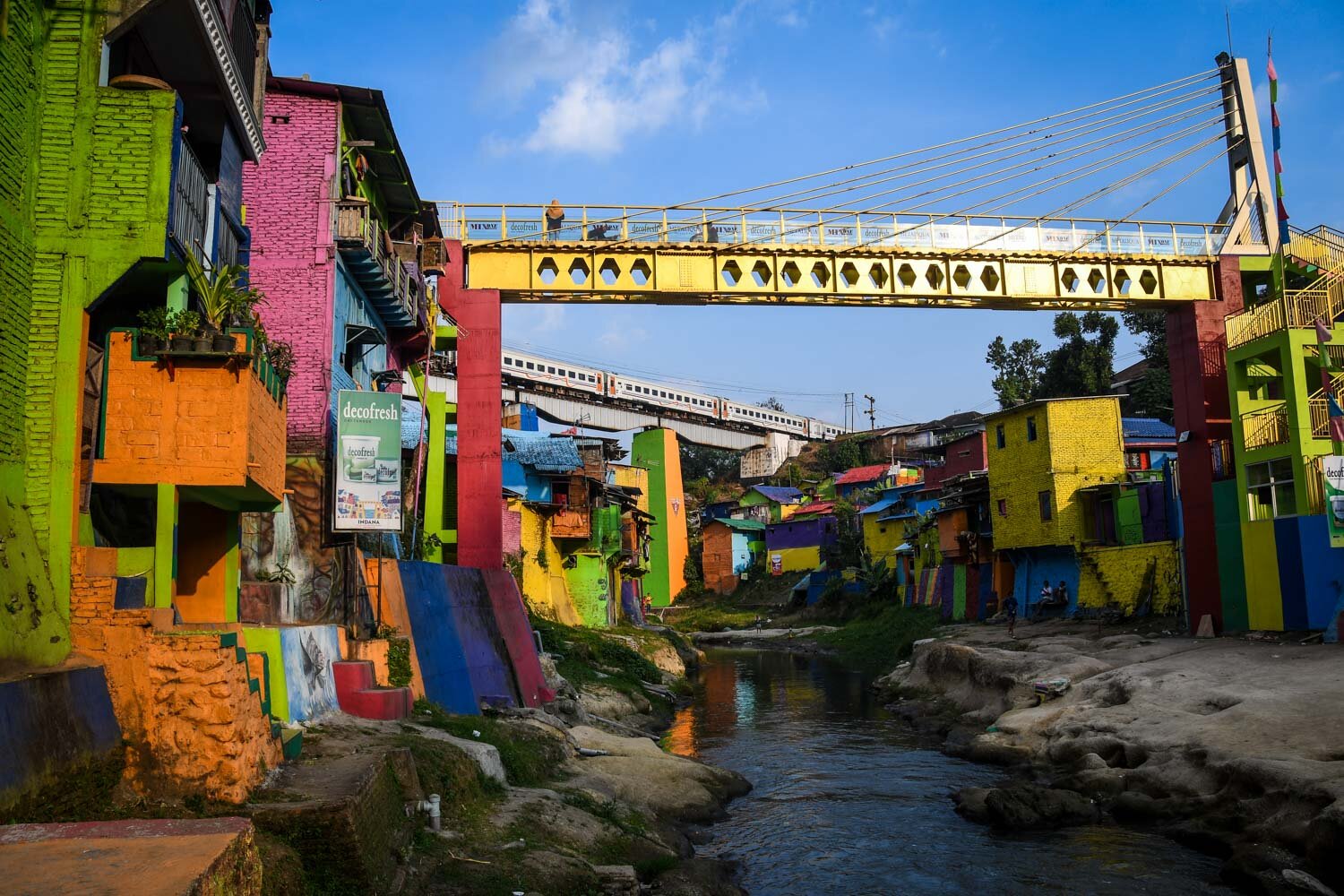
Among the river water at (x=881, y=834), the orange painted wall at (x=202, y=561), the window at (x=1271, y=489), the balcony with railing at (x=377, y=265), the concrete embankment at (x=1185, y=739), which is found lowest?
the river water at (x=881, y=834)

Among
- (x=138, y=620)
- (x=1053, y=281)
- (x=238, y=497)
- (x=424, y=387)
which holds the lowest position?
(x=138, y=620)

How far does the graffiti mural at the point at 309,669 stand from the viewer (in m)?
13.9

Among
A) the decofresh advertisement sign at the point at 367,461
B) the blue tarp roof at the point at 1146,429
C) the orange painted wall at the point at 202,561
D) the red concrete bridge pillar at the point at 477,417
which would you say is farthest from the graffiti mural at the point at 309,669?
the blue tarp roof at the point at 1146,429

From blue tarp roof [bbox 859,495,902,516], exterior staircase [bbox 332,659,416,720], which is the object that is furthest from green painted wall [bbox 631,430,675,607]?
exterior staircase [bbox 332,659,416,720]

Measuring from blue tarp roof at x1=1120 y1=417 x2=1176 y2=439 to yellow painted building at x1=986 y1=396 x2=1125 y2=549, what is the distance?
564 cm

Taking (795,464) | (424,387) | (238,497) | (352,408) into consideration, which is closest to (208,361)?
(238,497)

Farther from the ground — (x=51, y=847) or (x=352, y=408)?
(x=352, y=408)

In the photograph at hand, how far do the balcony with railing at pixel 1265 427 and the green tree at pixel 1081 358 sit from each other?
3841 centimetres

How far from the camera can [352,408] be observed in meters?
19.6

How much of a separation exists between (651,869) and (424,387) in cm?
1634

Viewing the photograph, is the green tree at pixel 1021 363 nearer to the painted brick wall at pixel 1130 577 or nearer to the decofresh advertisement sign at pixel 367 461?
the painted brick wall at pixel 1130 577

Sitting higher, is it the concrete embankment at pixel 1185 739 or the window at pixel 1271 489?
the window at pixel 1271 489

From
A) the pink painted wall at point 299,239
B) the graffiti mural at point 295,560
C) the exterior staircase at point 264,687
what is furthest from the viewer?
the pink painted wall at point 299,239

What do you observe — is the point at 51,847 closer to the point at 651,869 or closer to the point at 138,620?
the point at 138,620
